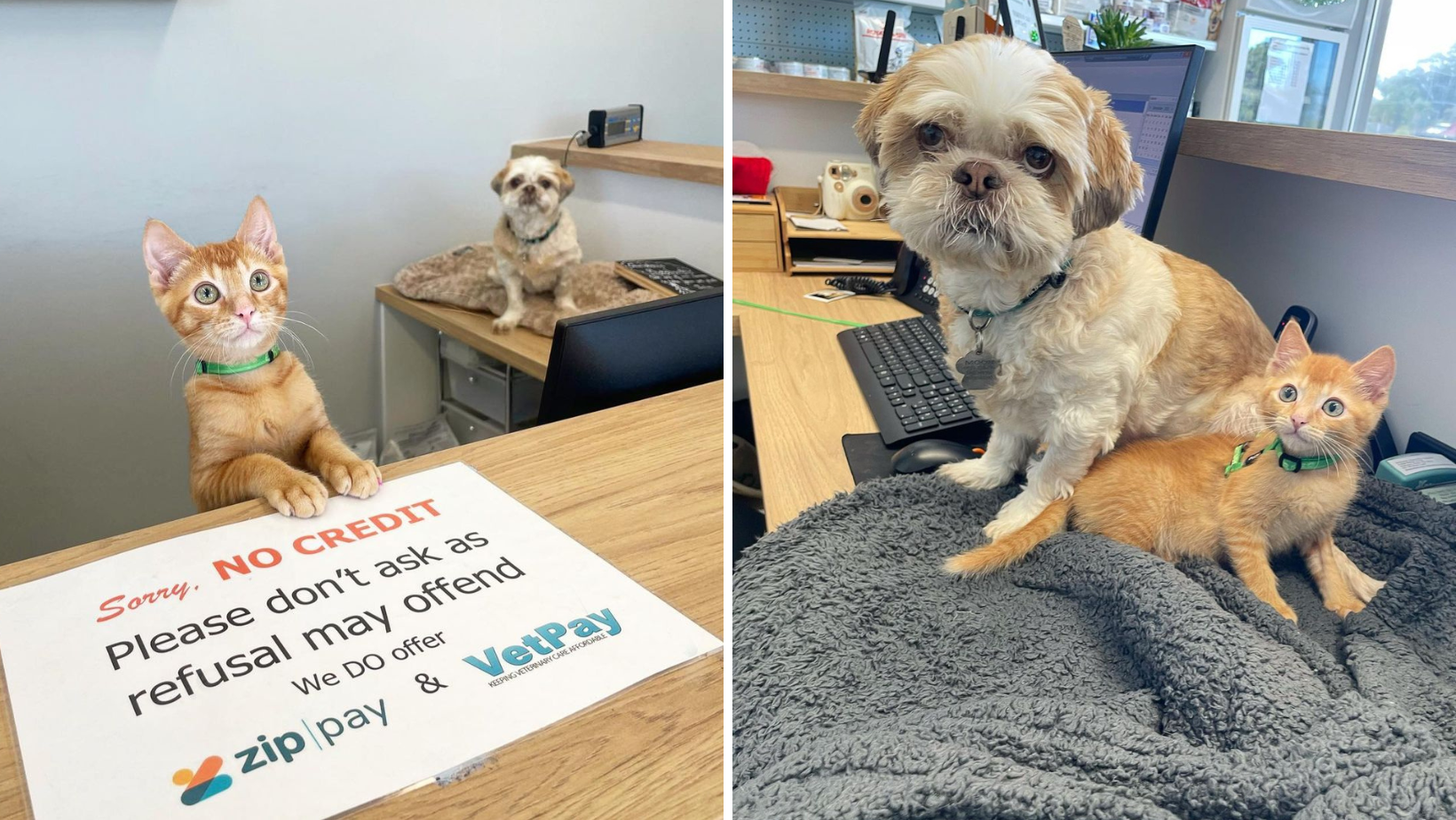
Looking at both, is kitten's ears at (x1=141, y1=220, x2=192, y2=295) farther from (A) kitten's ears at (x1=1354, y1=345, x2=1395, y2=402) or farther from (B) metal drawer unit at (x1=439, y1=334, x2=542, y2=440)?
(B) metal drawer unit at (x1=439, y1=334, x2=542, y2=440)

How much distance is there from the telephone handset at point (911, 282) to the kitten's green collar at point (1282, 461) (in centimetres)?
52

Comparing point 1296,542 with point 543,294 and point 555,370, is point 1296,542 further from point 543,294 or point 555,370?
point 543,294

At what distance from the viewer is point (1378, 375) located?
293mm

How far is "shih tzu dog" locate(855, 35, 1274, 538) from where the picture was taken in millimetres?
333

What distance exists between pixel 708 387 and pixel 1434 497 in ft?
1.57

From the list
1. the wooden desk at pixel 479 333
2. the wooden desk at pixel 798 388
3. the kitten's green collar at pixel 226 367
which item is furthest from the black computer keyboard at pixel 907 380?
the wooden desk at pixel 479 333

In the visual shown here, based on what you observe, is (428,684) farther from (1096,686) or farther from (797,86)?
(797,86)

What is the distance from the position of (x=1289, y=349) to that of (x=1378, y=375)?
27 millimetres

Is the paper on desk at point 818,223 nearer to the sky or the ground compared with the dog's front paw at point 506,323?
nearer to the sky

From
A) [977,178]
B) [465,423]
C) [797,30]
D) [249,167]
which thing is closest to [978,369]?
[977,178]

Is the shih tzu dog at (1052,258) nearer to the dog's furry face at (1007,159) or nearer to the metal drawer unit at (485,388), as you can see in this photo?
the dog's furry face at (1007,159)

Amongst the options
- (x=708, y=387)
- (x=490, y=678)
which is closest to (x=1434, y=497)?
(x=490, y=678)

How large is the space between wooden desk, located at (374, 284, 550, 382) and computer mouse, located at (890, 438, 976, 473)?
910mm

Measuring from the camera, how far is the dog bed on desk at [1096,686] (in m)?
0.24
